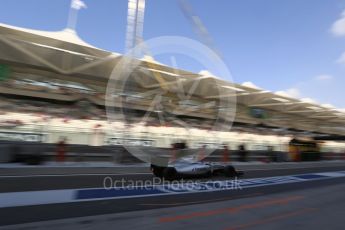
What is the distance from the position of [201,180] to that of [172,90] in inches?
910

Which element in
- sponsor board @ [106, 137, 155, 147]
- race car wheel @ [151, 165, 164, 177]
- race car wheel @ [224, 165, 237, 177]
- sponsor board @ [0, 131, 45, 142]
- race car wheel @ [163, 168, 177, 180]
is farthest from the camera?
sponsor board @ [106, 137, 155, 147]

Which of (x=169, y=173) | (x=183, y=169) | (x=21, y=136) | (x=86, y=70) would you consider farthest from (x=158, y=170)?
(x=86, y=70)

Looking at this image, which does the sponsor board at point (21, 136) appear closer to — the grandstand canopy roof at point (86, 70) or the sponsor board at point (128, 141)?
the sponsor board at point (128, 141)

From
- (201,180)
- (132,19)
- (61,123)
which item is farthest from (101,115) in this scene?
(201,180)

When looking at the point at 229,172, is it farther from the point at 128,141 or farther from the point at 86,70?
the point at 86,70

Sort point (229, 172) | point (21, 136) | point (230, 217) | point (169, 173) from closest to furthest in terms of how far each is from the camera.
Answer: point (230, 217) < point (169, 173) < point (229, 172) < point (21, 136)

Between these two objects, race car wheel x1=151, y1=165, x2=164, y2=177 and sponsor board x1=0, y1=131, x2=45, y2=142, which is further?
sponsor board x1=0, y1=131, x2=45, y2=142

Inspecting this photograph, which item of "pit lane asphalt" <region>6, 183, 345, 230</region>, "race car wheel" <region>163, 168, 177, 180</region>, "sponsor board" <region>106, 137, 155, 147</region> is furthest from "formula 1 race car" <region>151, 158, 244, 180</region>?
"sponsor board" <region>106, 137, 155, 147</region>

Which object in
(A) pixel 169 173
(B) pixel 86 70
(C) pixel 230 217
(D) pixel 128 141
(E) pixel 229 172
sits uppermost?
(B) pixel 86 70

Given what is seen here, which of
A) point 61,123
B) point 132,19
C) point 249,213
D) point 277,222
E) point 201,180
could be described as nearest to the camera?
point 277,222

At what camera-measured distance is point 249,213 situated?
736 centimetres

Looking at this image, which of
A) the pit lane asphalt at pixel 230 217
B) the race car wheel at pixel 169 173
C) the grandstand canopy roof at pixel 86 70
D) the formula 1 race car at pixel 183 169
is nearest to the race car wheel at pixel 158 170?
the formula 1 race car at pixel 183 169

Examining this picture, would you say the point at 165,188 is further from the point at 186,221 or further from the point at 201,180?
the point at 186,221

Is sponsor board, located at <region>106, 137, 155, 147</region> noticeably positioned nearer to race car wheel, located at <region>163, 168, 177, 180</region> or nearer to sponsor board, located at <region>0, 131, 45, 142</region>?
sponsor board, located at <region>0, 131, 45, 142</region>
